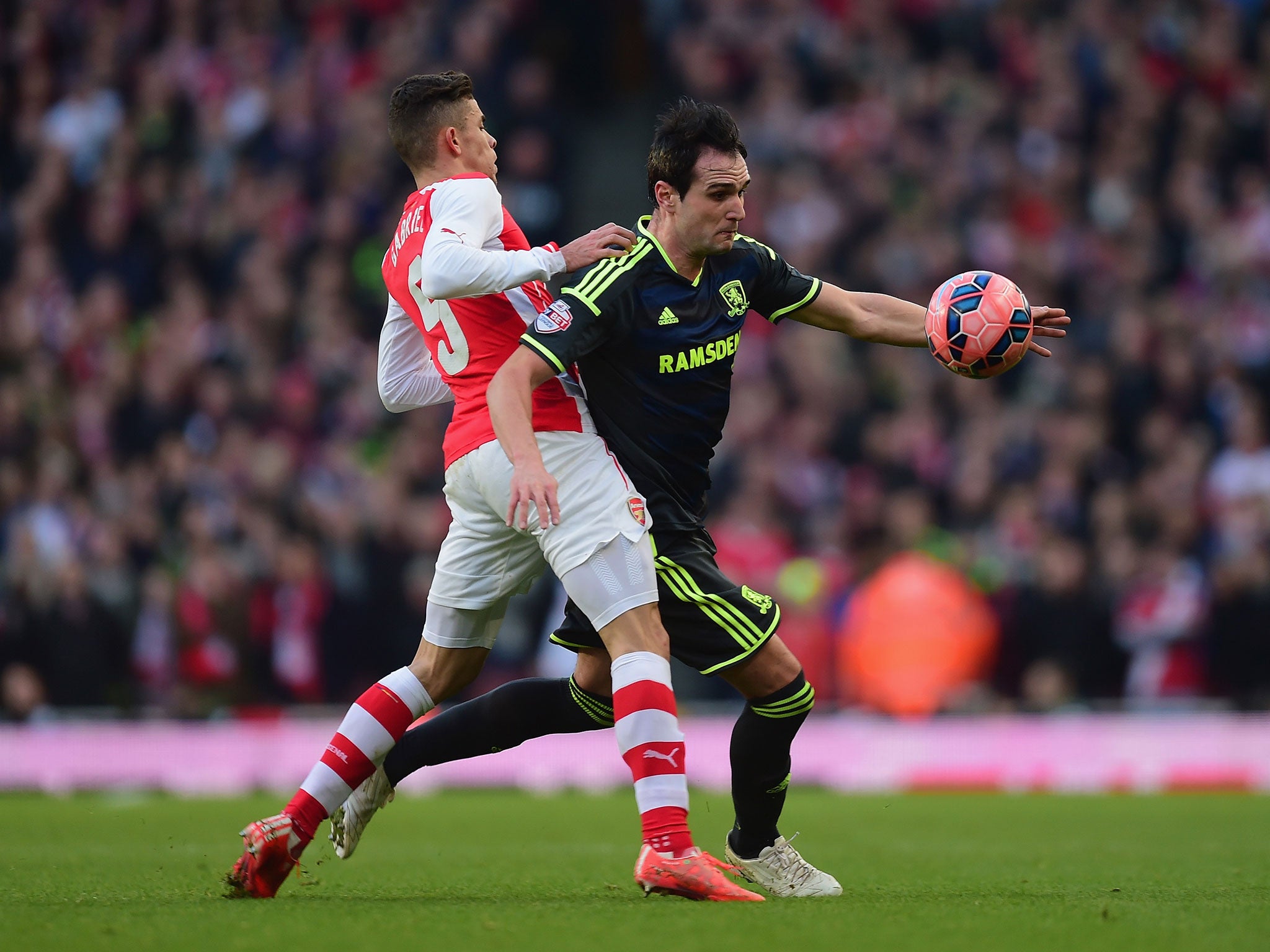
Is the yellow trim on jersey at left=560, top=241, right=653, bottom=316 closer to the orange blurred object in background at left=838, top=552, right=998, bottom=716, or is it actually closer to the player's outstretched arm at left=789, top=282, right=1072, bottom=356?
the player's outstretched arm at left=789, top=282, right=1072, bottom=356

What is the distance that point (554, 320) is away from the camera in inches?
203

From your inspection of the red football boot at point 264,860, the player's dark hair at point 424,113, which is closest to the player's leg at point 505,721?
the red football boot at point 264,860

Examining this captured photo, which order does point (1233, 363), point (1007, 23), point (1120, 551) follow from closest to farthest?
point (1120, 551) → point (1233, 363) → point (1007, 23)

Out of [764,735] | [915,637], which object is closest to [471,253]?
[764,735]

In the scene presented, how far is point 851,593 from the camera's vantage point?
1252 centimetres

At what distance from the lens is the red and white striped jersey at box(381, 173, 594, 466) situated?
17.0 feet

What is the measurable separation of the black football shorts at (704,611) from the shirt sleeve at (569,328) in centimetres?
66

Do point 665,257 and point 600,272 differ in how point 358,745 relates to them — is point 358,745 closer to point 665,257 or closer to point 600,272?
point 600,272

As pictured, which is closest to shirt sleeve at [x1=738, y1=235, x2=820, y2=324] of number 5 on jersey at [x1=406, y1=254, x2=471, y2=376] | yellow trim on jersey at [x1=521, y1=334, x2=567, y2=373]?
yellow trim on jersey at [x1=521, y1=334, x2=567, y2=373]

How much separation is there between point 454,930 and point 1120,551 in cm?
888

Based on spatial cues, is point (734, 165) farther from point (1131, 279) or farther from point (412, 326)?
point (1131, 279)

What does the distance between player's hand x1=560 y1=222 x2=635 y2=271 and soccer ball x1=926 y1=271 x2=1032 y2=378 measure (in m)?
1.02

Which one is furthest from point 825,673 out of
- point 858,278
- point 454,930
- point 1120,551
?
point 454,930

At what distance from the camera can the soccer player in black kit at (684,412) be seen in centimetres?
528
